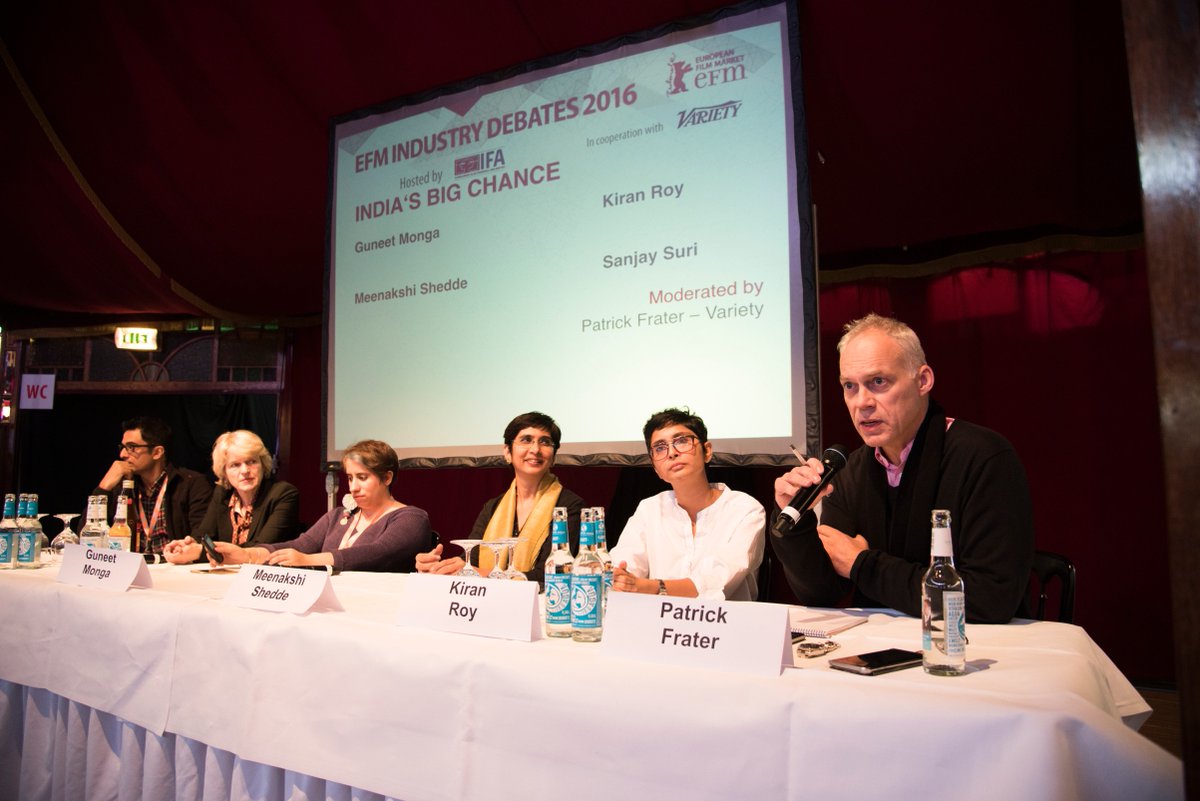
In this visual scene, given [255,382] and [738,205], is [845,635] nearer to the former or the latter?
[738,205]

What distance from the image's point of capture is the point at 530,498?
248 centimetres

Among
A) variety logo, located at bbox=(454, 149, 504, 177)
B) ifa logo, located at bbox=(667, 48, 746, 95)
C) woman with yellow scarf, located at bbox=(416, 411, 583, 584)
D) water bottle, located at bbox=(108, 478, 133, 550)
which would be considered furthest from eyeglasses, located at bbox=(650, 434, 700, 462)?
variety logo, located at bbox=(454, 149, 504, 177)

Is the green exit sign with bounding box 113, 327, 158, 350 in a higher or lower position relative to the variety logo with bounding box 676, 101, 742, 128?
lower

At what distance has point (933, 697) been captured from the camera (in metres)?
0.79

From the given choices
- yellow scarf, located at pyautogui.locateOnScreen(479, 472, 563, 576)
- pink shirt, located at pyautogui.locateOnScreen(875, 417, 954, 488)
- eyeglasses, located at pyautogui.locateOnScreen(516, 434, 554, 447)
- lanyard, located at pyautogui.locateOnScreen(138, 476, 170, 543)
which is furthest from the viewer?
lanyard, located at pyautogui.locateOnScreen(138, 476, 170, 543)

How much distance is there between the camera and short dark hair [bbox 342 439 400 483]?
2.52m

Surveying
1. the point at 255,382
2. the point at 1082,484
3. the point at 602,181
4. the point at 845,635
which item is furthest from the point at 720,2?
the point at 255,382

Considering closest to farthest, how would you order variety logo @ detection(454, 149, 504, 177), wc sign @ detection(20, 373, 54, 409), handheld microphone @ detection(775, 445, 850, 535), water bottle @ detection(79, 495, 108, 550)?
handheld microphone @ detection(775, 445, 850, 535)
water bottle @ detection(79, 495, 108, 550)
variety logo @ detection(454, 149, 504, 177)
wc sign @ detection(20, 373, 54, 409)

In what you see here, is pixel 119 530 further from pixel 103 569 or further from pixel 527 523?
pixel 527 523

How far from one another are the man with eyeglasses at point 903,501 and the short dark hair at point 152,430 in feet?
9.75

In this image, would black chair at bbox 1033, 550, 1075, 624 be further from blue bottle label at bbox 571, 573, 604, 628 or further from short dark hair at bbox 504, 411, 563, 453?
short dark hair at bbox 504, 411, 563, 453

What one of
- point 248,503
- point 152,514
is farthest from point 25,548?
point 152,514

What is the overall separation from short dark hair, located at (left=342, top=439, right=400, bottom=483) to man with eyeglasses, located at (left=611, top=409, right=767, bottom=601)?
3.07 feet

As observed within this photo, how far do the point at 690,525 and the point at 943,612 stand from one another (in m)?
1.06
